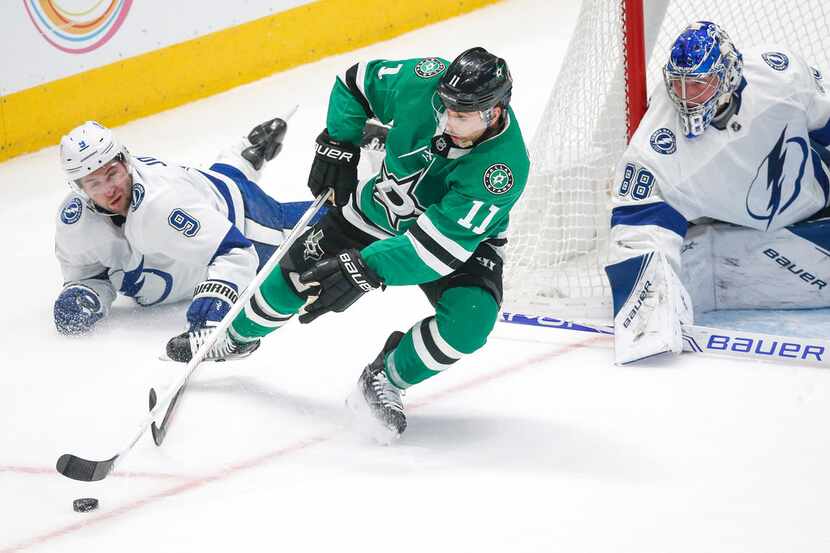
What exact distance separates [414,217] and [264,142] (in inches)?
63.9

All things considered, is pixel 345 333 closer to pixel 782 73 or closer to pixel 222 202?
pixel 222 202

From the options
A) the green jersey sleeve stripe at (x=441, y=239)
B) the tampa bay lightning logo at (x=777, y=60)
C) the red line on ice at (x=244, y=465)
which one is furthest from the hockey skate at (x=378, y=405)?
the tampa bay lightning logo at (x=777, y=60)

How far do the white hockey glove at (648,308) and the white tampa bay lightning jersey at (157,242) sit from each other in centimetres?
117

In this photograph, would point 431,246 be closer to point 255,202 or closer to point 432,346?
point 432,346

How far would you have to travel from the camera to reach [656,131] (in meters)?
3.56

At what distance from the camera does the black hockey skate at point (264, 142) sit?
4488 mm

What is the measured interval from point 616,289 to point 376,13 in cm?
390

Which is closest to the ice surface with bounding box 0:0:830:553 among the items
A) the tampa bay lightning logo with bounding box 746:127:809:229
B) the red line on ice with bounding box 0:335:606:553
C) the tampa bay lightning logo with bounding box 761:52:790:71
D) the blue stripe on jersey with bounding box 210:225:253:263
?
the red line on ice with bounding box 0:335:606:553

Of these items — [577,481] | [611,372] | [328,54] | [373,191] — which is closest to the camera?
[577,481]

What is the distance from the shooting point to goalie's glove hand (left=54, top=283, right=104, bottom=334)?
3.88 meters

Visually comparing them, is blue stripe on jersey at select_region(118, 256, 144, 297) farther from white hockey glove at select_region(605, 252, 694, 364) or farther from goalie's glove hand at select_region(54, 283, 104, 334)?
white hockey glove at select_region(605, 252, 694, 364)

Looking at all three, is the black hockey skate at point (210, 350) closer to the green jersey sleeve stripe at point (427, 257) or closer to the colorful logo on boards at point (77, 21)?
the green jersey sleeve stripe at point (427, 257)

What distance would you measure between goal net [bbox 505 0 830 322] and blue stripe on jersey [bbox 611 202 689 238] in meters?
0.31

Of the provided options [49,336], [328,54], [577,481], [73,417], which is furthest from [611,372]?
[328,54]
